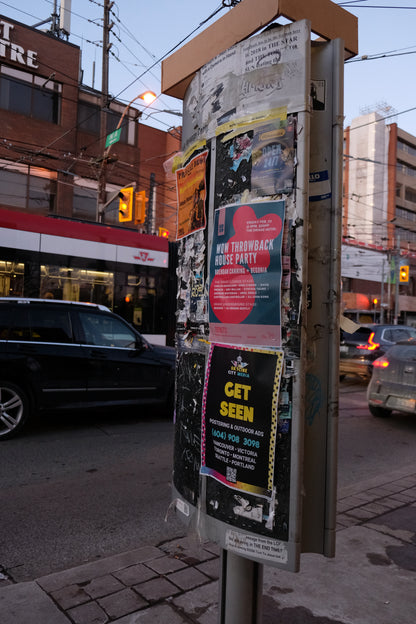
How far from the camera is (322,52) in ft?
6.83

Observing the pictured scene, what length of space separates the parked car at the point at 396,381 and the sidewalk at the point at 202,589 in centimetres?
481

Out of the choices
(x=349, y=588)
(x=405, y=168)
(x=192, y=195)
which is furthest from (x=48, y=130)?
A: (x=405, y=168)

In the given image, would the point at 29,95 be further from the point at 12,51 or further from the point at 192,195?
the point at 192,195

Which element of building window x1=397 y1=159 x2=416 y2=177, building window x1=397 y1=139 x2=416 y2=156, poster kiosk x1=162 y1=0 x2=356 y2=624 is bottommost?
poster kiosk x1=162 y1=0 x2=356 y2=624

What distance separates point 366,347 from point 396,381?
4.99 meters

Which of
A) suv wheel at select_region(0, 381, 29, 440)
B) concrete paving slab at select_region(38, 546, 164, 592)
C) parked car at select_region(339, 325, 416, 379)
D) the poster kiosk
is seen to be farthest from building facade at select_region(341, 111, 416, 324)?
the poster kiosk

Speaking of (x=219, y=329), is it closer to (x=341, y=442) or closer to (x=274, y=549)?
(x=274, y=549)

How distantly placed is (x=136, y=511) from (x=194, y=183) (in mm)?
3289

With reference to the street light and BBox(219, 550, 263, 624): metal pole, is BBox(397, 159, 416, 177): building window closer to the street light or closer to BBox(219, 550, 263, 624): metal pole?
the street light

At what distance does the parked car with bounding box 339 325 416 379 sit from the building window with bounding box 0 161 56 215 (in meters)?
18.6

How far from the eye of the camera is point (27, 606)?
2.78m

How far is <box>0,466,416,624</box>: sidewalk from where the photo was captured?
2701 millimetres

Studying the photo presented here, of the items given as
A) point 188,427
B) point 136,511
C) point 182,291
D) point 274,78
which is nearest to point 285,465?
point 188,427

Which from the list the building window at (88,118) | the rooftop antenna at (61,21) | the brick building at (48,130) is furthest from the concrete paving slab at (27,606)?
the rooftop antenna at (61,21)
